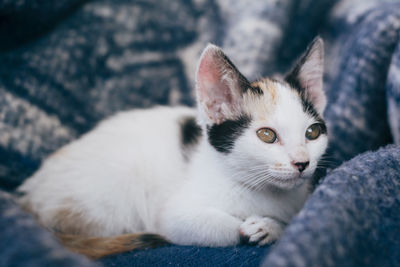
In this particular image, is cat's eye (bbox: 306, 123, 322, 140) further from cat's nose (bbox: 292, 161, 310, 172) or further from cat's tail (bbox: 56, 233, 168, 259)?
cat's tail (bbox: 56, 233, 168, 259)

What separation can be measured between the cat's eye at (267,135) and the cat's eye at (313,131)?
4.2 inches

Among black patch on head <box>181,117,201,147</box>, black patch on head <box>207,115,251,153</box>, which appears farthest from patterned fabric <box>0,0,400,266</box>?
black patch on head <box>181,117,201,147</box>

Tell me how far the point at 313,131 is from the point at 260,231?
0.94 feet

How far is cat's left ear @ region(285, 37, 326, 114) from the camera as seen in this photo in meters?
0.86

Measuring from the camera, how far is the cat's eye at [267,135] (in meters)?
0.74

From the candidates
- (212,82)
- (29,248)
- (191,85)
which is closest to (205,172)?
(212,82)

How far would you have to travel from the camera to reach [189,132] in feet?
3.55

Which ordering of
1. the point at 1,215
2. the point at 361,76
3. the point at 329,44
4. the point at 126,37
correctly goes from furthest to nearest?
the point at 329,44
the point at 126,37
the point at 361,76
the point at 1,215

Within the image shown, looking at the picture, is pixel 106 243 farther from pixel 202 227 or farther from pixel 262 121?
pixel 262 121

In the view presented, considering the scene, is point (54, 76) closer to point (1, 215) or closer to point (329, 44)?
point (1, 215)

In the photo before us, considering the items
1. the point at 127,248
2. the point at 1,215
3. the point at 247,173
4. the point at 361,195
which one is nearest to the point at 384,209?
the point at 361,195

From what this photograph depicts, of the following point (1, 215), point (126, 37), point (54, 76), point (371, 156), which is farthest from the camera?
point (126, 37)

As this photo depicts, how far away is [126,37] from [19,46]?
16.5 inches

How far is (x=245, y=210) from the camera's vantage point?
2.69 ft
